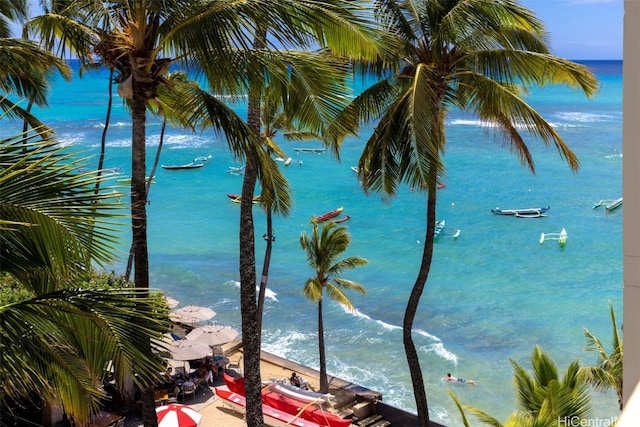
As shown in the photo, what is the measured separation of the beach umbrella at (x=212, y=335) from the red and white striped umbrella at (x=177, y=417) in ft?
14.6

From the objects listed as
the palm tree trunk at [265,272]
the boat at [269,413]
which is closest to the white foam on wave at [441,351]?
the palm tree trunk at [265,272]

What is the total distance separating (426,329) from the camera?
29219mm

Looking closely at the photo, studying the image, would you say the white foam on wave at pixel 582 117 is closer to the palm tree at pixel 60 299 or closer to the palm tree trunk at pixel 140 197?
the palm tree trunk at pixel 140 197

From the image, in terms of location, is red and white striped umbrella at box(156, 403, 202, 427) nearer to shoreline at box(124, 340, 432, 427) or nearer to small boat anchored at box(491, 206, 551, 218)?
shoreline at box(124, 340, 432, 427)

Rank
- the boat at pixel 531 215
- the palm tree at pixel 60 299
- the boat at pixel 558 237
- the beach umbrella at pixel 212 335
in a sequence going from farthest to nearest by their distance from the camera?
the boat at pixel 531 215 < the boat at pixel 558 237 < the beach umbrella at pixel 212 335 < the palm tree at pixel 60 299

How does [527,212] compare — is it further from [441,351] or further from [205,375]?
[205,375]

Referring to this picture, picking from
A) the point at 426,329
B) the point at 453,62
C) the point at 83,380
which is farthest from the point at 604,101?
the point at 83,380

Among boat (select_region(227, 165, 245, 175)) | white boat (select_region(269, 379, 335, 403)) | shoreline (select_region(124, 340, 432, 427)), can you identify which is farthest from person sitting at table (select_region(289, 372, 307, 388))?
boat (select_region(227, 165, 245, 175))

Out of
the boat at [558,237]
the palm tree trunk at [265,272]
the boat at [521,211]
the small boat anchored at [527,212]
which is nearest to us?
the palm tree trunk at [265,272]

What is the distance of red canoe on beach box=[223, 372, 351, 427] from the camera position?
1444 centimetres

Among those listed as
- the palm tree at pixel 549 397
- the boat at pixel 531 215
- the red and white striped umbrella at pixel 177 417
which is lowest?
the boat at pixel 531 215

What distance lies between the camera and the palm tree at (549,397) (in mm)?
7477

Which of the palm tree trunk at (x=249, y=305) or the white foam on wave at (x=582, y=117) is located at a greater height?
the white foam on wave at (x=582, y=117)

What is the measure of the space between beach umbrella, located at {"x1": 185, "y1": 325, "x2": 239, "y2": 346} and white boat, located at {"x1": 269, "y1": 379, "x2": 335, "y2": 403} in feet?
8.52
